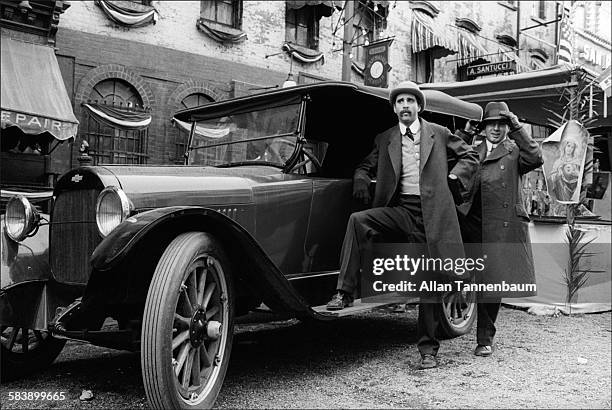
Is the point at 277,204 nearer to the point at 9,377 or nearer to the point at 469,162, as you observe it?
the point at 469,162

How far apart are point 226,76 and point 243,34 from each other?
1.03 meters

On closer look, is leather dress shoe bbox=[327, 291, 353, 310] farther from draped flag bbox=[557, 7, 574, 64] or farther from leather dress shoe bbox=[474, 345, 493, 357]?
draped flag bbox=[557, 7, 574, 64]

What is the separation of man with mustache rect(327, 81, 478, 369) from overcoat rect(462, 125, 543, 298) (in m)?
0.35

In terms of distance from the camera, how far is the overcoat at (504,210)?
4.62 metres

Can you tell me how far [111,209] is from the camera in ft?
10.2

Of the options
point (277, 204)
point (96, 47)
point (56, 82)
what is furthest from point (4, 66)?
point (277, 204)

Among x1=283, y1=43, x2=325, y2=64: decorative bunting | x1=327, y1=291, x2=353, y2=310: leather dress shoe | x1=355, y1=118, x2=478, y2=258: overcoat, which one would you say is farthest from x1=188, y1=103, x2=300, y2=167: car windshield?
x1=283, y1=43, x2=325, y2=64: decorative bunting

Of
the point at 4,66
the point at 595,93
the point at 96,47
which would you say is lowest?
the point at 595,93

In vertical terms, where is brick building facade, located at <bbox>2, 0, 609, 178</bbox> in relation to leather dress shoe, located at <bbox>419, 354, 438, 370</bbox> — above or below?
above

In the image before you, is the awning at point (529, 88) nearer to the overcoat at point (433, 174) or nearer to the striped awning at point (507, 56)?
the overcoat at point (433, 174)

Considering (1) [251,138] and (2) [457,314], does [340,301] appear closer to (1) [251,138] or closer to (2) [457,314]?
(1) [251,138]

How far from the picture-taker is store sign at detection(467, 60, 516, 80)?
14.8m

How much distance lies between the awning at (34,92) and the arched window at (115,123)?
1.02 meters

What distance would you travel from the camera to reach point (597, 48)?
17.2m
